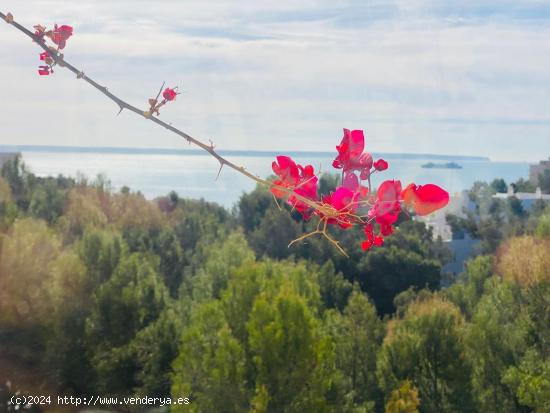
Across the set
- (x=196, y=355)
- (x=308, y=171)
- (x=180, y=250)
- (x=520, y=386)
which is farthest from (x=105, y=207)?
(x=308, y=171)

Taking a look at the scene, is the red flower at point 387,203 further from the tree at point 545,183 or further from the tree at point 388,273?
the tree at point 545,183

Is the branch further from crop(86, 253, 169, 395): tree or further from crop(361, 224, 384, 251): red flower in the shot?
crop(86, 253, 169, 395): tree

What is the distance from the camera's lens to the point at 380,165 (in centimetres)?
108

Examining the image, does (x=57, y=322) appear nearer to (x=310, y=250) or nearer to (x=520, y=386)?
(x=520, y=386)

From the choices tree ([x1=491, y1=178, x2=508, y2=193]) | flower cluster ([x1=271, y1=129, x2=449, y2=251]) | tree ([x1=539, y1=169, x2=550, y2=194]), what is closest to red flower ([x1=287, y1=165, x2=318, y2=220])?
flower cluster ([x1=271, y1=129, x2=449, y2=251])

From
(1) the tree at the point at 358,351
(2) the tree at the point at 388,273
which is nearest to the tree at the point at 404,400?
(1) the tree at the point at 358,351

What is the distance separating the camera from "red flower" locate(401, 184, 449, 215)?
→ 952mm

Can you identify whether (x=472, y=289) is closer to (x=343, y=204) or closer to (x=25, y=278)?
(x=25, y=278)

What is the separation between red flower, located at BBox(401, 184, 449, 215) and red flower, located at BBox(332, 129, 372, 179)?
0.36 feet

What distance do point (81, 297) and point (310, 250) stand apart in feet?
29.9

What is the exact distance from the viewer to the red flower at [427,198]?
952mm

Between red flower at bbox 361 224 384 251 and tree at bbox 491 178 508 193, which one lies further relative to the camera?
tree at bbox 491 178 508 193

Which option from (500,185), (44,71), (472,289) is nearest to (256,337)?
(472,289)

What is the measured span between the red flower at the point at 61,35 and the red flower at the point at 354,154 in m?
0.47
